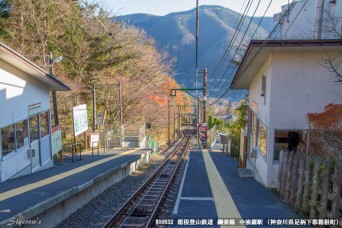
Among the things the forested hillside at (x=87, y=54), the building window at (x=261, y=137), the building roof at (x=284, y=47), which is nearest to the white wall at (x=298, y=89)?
the building roof at (x=284, y=47)

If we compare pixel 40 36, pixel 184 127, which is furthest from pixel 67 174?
pixel 184 127

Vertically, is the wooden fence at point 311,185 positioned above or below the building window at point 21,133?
below

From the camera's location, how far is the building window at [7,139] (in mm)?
10735

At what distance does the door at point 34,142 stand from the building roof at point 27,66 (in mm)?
Answer: 1740

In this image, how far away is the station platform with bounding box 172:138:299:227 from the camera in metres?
7.63

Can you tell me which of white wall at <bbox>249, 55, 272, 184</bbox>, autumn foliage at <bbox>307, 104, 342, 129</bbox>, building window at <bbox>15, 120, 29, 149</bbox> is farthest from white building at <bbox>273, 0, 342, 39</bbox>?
building window at <bbox>15, 120, 29, 149</bbox>

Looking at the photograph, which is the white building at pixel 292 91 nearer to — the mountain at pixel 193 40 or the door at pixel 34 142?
the door at pixel 34 142

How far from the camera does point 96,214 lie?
9367mm

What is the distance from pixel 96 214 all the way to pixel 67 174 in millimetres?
3222

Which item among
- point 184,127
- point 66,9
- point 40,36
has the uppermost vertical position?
point 66,9

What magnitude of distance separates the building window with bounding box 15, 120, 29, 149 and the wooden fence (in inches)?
366

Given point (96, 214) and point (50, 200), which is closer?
point (50, 200)

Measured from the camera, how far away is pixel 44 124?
15641 mm

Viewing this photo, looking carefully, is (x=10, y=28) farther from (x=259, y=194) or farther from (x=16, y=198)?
(x=259, y=194)
